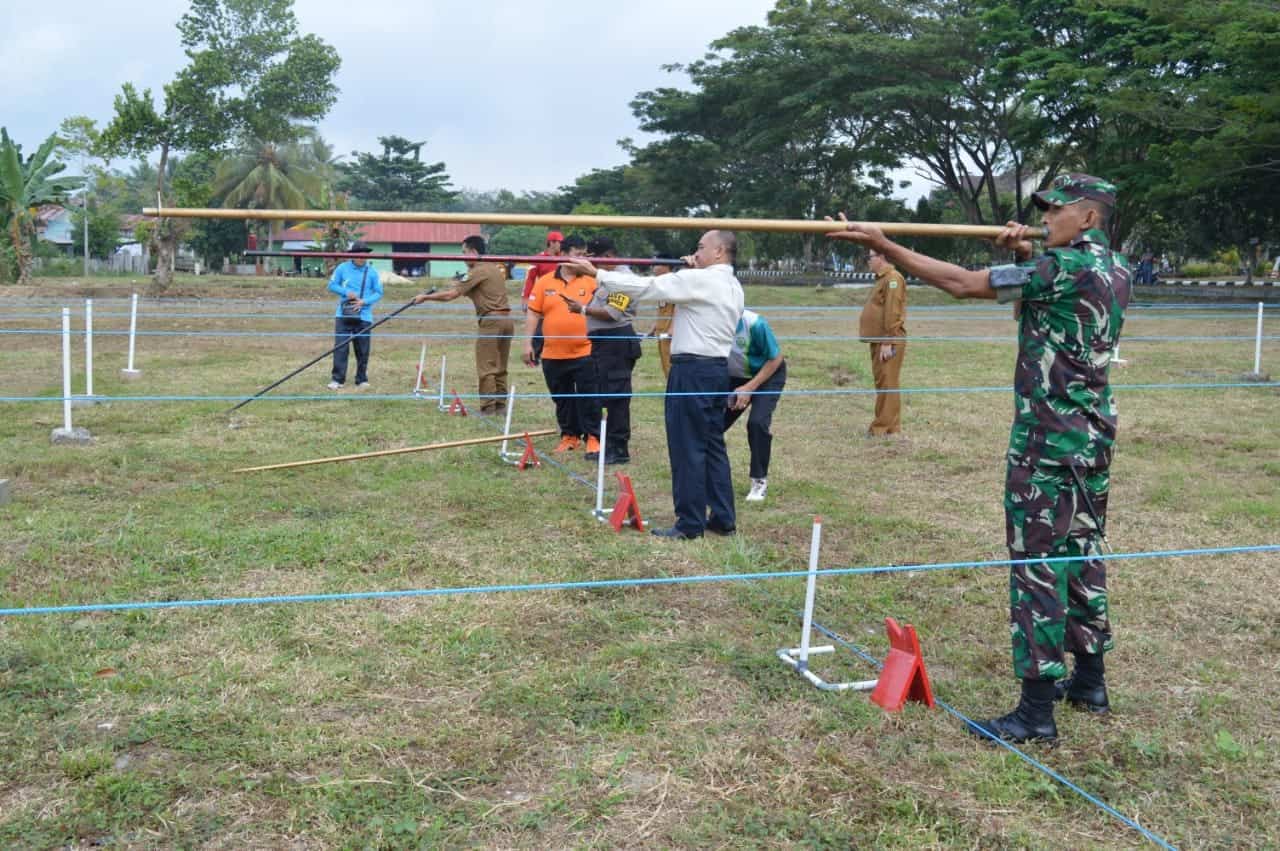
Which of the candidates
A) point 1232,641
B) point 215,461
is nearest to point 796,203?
point 215,461

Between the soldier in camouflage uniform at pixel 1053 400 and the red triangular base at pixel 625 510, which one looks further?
the red triangular base at pixel 625 510

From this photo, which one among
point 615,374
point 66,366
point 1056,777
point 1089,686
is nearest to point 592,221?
point 1056,777

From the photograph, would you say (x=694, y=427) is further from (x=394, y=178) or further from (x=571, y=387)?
(x=394, y=178)

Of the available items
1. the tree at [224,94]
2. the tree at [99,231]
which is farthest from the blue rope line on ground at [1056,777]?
the tree at [99,231]

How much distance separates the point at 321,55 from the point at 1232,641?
117 feet

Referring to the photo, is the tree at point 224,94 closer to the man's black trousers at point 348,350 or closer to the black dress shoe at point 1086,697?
the man's black trousers at point 348,350

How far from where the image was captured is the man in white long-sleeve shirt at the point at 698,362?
625 cm

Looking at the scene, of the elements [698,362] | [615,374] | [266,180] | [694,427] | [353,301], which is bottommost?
[694,427]

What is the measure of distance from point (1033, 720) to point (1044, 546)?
25.0 inches

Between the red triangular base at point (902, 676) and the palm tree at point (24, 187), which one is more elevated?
the palm tree at point (24, 187)

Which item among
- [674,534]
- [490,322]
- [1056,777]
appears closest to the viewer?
[1056,777]

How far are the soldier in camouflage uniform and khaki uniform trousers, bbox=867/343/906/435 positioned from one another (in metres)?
6.59

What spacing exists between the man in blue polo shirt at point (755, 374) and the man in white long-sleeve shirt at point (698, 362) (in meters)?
0.58

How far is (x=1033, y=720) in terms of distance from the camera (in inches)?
155
